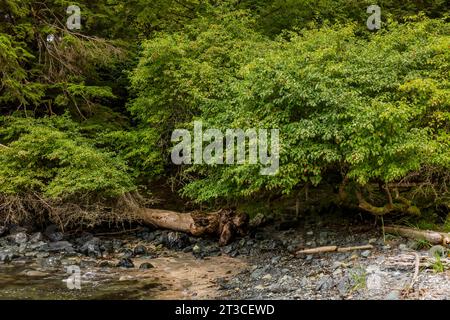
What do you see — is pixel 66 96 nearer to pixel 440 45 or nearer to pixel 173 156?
pixel 173 156

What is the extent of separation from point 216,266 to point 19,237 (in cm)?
449

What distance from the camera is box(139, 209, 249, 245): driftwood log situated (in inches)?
407

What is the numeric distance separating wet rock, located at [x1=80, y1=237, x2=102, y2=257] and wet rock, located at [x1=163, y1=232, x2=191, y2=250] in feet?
4.86

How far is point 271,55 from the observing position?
925 centimetres

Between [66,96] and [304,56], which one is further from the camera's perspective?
[66,96]

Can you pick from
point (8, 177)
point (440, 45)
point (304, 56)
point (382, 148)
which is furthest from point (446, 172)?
point (8, 177)

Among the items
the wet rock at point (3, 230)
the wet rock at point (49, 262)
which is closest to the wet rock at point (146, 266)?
the wet rock at point (49, 262)

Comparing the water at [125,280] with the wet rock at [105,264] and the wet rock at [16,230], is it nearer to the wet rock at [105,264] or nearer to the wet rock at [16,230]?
the wet rock at [105,264]

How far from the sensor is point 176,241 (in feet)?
34.0

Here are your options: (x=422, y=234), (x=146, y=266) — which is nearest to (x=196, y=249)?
(x=146, y=266)

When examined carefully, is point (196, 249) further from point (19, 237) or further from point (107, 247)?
point (19, 237)

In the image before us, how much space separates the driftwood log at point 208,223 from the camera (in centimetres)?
1034

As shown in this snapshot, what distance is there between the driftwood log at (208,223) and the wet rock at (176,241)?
223mm
